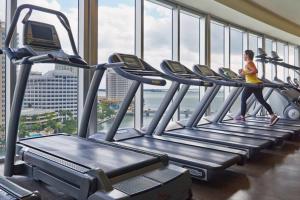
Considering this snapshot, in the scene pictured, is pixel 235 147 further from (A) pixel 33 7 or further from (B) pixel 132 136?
(A) pixel 33 7

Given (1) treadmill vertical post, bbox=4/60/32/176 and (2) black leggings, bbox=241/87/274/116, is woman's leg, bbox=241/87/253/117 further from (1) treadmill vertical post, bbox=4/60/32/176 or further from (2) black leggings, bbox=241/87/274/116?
(1) treadmill vertical post, bbox=4/60/32/176

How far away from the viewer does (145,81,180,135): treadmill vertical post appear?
3855mm

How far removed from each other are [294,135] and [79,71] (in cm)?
398

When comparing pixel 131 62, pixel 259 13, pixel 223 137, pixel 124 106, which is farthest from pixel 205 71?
pixel 259 13

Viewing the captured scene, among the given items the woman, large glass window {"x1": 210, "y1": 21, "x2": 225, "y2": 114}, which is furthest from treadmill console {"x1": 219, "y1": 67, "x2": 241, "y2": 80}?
large glass window {"x1": 210, "y1": 21, "x2": 225, "y2": 114}

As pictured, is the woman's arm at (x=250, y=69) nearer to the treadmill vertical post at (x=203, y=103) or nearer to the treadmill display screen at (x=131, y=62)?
the treadmill vertical post at (x=203, y=103)

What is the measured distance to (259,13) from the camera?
7746 millimetres

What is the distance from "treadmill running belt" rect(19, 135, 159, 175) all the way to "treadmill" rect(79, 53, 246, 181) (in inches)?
12.4

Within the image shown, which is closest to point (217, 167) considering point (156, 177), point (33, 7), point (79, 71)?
point (156, 177)

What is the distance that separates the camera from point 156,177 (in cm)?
226

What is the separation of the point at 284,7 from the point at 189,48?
10.3 feet

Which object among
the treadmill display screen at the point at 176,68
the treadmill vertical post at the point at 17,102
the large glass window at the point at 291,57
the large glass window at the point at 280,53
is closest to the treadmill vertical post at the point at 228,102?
the treadmill display screen at the point at 176,68

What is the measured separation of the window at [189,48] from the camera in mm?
6590

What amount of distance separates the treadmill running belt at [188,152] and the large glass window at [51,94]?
3.60 feet
